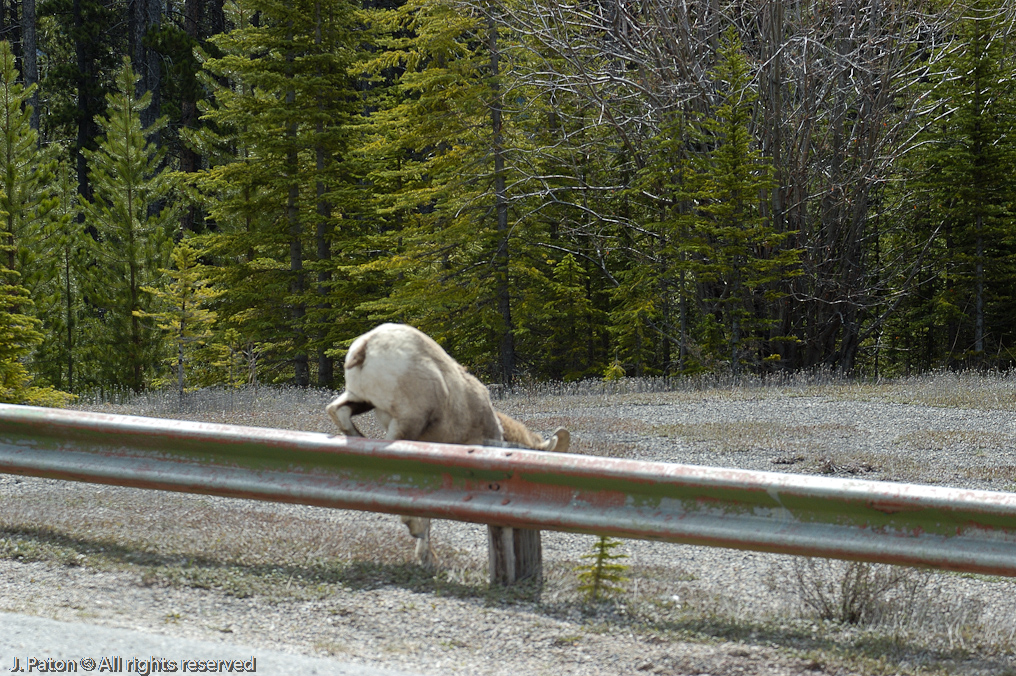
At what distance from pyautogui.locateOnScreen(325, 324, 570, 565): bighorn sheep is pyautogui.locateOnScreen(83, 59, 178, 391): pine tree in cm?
1907

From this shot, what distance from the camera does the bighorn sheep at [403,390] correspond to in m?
4.52

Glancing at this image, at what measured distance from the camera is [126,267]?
896 inches

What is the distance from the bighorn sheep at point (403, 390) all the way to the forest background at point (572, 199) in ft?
42.0

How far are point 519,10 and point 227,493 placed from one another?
18.6 m

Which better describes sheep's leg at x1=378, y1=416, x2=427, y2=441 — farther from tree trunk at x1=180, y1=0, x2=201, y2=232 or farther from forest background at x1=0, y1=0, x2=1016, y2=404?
tree trunk at x1=180, y1=0, x2=201, y2=232

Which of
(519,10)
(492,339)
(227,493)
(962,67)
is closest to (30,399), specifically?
(227,493)

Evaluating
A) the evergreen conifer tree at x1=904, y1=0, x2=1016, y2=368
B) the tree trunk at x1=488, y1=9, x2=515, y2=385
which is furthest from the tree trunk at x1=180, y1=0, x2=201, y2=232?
the evergreen conifer tree at x1=904, y1=0, x2=1016, y2=368

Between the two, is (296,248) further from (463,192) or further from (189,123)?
(189,123)

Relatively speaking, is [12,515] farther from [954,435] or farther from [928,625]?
[954,435]

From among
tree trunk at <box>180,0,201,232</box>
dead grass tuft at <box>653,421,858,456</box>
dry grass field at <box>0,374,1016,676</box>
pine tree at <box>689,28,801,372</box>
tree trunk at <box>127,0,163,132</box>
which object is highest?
tree trunk at <box>127,0,163,132</box>

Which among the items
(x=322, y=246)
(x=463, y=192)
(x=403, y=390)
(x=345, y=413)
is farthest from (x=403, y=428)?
(x=322, y=246)

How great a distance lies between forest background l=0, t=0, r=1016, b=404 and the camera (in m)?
19.7

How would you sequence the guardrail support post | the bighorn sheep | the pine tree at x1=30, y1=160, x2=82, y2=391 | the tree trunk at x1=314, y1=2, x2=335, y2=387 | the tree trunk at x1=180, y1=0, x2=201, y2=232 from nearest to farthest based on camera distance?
the guardrail support post < the bighorn sheep < the pine tree at x1=30, y1=160, x2=82, y2=391 < the tree trunk at x1=314, y1=2, x2=335, y2=387 < the tree trunk at x1=180, y1=0, x2=201, y2=232

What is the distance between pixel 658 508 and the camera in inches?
148
